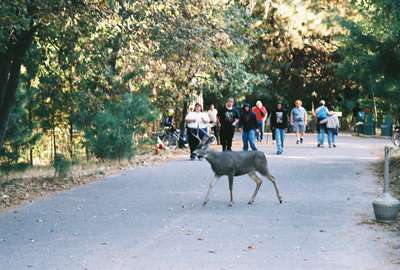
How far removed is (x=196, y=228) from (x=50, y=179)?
344 inches

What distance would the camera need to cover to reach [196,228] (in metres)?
11.0

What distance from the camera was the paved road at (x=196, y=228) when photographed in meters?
8.88

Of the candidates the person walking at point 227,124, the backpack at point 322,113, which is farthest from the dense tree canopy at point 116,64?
the backpack at point 322,113

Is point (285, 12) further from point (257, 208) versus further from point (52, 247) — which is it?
point (52, 247)

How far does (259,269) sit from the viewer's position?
8336 mm

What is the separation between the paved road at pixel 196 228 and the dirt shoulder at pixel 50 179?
72 cm

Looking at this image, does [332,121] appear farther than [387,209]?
Yes

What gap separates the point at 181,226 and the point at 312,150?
16.8 metres

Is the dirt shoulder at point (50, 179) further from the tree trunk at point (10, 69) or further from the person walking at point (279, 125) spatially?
the person walking at point (279, 125)

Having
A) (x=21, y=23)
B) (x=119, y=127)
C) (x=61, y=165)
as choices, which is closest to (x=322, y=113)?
(x=119, y=127)

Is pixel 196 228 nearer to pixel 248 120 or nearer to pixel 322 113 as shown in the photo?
pixel 248 120

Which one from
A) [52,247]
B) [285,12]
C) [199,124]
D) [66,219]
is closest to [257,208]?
[66,219]

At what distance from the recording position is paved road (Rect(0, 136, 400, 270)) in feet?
29.1

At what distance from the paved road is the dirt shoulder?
2.36 feet
